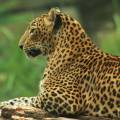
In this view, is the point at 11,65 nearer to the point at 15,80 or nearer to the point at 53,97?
the point at 15,80

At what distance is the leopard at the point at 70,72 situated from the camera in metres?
13.6

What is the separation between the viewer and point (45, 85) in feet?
46.0

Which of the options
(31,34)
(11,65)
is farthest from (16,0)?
(31,34)

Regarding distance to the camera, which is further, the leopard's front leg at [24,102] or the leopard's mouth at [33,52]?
the leopard's mouth at [33,52]

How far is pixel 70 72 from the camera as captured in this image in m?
14.0

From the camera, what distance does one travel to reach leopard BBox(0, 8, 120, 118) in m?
13.6

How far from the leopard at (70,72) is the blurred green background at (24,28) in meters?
2.18

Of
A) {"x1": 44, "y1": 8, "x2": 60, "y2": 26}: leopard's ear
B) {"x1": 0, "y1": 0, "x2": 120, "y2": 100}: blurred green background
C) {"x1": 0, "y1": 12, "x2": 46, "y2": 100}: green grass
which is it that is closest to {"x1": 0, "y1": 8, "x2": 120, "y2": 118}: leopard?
{"x1": 44, "y1": 8, "x2": 60, "y2": 26}: leopard's ear

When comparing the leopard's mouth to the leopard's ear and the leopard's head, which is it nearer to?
the leopard's head

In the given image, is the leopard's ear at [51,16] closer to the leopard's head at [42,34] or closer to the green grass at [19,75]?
the leopard's head at [42,34]

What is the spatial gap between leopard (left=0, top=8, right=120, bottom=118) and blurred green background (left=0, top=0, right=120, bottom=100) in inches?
85.7

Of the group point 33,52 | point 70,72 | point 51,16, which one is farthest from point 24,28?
point 70,72

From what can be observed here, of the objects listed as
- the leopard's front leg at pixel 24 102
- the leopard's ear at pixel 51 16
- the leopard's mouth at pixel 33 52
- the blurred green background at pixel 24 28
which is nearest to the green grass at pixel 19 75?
the blurred green background at pixel 24 28

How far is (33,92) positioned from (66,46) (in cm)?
729
